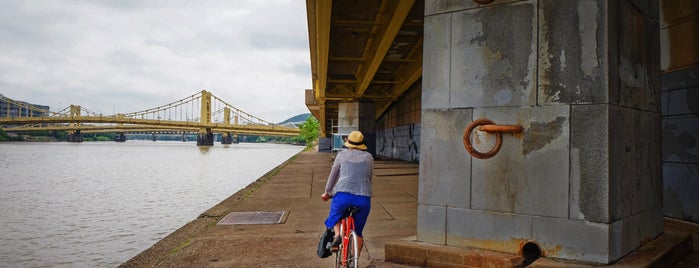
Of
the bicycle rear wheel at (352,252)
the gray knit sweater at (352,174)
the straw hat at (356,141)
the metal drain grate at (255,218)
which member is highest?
the straw hat at (356,141)

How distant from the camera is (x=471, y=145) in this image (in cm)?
427

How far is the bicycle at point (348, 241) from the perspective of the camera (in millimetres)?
3887

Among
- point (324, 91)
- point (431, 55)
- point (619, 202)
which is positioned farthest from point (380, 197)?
point (324, 91)

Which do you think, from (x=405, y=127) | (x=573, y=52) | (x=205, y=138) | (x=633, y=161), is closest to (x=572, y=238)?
(x=633, y=161)

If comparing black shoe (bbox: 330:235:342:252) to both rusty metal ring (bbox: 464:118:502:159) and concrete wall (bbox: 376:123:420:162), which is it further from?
concrete wall (bbox: 376:123:420:162)

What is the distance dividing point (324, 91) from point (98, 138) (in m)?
128

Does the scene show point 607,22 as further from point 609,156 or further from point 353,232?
point 353,232

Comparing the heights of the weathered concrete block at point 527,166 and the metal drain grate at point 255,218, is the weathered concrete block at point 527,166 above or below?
above

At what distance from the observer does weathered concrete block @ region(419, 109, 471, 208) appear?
171 inches

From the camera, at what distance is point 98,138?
131375mm

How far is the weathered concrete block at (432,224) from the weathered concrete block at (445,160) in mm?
64

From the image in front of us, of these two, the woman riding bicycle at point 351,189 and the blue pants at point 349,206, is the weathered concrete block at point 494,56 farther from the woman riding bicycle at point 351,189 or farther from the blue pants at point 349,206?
the blue pants at point 349,206

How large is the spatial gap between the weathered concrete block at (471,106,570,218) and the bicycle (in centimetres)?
119

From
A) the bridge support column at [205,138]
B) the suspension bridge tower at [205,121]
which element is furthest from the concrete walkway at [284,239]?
the bridge support column at [205,138]
